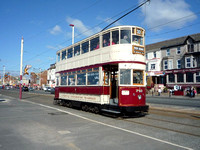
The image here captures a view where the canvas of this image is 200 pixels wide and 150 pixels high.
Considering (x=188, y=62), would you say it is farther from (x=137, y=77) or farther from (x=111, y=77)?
(x=137, y=77)

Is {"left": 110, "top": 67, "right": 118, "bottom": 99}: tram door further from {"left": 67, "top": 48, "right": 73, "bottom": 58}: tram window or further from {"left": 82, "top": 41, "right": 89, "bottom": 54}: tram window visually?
{"left": 67, "top": 48, "right": 73, "bottom": 58}: tram window

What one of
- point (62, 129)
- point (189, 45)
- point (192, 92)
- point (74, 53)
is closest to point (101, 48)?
point (74, 53)

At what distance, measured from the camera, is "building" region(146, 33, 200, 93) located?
3734cm

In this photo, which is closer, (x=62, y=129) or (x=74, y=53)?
(x=62, y=129)

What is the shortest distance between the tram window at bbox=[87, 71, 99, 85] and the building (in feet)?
90.6

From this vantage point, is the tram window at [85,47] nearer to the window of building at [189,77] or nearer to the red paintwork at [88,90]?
the red paintwork at [88,90]

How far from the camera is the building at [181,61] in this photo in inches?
1470

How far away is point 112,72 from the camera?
12.8 metres

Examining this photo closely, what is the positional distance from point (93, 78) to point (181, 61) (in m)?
32.6

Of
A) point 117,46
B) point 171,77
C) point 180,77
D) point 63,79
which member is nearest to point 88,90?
point 117,46

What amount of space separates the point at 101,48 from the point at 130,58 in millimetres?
2092

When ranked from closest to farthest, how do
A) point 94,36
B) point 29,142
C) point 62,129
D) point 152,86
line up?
point 29,142 → point 62,129 → point 94,36 → point 152,86

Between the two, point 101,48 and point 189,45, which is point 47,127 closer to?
point 101,48

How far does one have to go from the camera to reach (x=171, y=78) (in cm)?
4188
